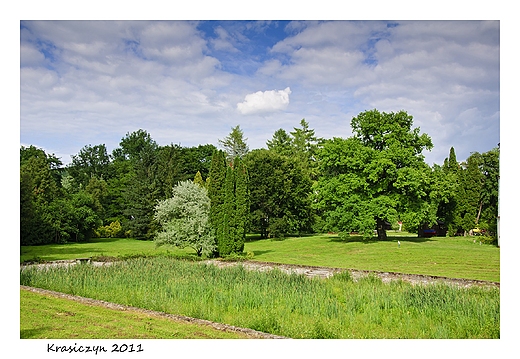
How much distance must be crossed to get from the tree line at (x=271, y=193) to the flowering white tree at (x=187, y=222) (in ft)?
0.16

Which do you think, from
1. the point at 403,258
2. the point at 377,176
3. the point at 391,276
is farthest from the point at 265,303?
the point at 377,176

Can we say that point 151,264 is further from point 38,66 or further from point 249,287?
point 38,66

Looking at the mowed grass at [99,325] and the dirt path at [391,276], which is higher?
the mowed grass at [99,325]

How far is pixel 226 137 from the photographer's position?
173 feet

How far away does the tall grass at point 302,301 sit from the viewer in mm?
7551

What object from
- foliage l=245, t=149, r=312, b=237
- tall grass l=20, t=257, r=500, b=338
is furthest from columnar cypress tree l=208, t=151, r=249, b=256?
foliage l=245, t=149, r=312, b=237

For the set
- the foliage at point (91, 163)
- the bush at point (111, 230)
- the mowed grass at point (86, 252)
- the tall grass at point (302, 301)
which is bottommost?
the bush at point (111, 230)

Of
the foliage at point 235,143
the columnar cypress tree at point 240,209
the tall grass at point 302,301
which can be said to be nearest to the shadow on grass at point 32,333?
the tall grass at point 302,301

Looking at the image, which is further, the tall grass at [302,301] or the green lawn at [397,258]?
the green lawn at [397,258]

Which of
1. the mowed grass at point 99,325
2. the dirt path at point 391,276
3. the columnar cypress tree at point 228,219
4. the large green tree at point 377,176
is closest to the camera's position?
the mowed grass at point 99,325

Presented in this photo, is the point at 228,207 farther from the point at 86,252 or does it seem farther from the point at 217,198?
the point at 86,252

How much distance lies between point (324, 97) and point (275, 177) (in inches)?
846

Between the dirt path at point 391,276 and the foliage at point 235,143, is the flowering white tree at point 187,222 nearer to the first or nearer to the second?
the dirt path at point 391,276

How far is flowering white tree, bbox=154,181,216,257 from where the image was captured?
19.5m
